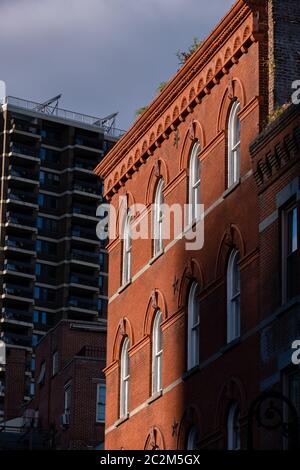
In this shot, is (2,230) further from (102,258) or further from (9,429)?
(9,429)

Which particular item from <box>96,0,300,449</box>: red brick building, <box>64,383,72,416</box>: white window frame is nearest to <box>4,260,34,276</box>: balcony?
<box>64,383,72,416</box>: white window frame

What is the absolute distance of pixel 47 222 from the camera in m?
163

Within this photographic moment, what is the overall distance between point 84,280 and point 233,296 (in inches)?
4765

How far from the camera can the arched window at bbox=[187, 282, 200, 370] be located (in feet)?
142

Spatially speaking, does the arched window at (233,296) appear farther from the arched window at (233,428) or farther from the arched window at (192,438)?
the arched window at (192,438)

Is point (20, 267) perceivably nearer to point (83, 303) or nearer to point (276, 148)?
point (83, 303)

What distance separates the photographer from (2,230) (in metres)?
160

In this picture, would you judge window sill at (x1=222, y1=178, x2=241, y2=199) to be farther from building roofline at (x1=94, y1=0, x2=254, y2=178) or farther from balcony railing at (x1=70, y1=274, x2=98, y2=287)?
balcony railing at (x1=70, y1=274, x2=98, y2=287)

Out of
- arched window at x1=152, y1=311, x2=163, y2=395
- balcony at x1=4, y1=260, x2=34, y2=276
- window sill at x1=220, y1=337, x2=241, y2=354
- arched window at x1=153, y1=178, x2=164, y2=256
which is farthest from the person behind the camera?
balcony at x1=4, y1=260, x2=34, y2=276

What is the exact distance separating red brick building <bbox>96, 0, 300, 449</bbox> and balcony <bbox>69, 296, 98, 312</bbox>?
10993 cm

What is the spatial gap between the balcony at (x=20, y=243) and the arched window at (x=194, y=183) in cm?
11470

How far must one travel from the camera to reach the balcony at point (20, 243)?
522 ft

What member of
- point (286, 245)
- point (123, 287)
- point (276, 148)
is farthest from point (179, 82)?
point (286, 245)

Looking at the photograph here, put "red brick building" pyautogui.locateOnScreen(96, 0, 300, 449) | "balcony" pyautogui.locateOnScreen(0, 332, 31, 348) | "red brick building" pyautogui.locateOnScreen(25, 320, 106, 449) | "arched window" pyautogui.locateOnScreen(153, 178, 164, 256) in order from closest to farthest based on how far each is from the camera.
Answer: "red brick building" pyautogui.locateOnScreen(96, 0, 300, 449), "arched window" pyautogui.locateOnScreen(153, 178, 164, 256), "red brick building" pyautogui.locateOnScreen(25, 320, 106, 449), "balcony" pyautogui.locateOnScreen(0, 332, 31, 348)
